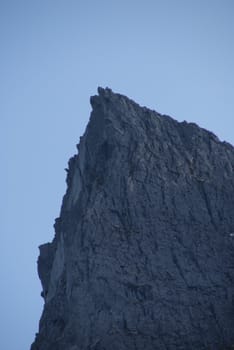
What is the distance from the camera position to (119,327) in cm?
4778

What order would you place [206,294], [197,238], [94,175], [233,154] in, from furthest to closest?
[233,154], [94,175], [197,238], [206,294]

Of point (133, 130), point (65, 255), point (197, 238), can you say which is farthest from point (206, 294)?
point (133, 130)

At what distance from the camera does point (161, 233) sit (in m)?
55.1

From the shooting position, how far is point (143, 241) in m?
53.9

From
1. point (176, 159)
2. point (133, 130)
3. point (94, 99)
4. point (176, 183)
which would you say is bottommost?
point (176, 183)

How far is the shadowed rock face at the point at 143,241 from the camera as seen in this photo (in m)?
48.9

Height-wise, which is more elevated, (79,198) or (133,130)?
(133,130)

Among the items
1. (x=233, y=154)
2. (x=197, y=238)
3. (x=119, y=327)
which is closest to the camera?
(x=119, y=327)

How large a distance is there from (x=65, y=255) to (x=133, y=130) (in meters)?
19.3

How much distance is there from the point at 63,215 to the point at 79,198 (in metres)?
8.05

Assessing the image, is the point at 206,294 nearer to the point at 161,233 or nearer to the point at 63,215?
the point at 161,233

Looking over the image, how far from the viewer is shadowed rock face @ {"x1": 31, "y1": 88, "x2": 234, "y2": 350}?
48875mm

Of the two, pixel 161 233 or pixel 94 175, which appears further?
pixel 94 175

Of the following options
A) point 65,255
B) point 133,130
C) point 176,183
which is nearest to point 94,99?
point 133,130
